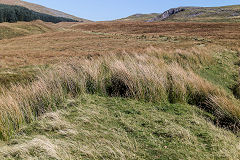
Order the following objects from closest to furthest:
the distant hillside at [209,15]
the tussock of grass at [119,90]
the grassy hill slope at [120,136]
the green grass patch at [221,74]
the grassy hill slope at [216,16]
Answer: the grassy hill slope at [120,136]
the tussock of grass at [119,90]
the green grass patch at [221,74]
the grassy hill slope at [216,16]
the distant hillside at [209,15]

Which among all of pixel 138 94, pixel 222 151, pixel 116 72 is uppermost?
pixel 116 72

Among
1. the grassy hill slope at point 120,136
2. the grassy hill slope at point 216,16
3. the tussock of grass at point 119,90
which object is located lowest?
the grassy hill slope at point 120,136

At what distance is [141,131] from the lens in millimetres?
3107

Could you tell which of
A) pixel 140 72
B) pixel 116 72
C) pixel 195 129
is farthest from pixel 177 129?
pixel 116 72

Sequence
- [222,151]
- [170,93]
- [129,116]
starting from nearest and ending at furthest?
[222,151] < [129,116] < [170,93]

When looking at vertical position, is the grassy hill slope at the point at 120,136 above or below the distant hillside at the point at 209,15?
below

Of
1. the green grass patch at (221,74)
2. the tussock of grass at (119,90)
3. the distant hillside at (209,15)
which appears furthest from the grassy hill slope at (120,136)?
the distant hillside at (209,15)

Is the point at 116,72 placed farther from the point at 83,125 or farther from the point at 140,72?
the point at 83,125

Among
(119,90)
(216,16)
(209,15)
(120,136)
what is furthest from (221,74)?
(209,15)

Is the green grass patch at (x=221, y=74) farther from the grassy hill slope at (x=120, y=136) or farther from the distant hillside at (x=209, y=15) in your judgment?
the distant hillside at (x=209, y=15)

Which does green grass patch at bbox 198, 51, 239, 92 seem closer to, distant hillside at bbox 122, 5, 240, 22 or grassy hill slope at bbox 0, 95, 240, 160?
grassy hill slope at bbox 0, 95, 240, 160

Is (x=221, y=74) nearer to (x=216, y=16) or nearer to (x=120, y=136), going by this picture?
(x=120, y=136)

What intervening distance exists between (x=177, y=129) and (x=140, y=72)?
258 centimetres

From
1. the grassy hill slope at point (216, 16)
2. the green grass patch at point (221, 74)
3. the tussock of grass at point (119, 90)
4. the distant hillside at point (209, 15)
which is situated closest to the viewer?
the tussock of grass at point (119, 90)
